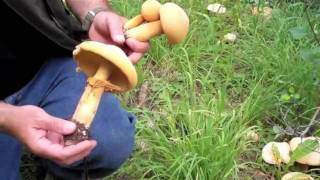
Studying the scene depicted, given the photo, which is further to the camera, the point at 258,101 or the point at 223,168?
the point at 258,101

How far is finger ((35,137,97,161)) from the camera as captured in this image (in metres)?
1.32

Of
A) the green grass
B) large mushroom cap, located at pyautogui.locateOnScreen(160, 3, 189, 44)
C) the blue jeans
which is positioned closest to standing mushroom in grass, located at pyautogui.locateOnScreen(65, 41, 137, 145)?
large mushroom cap, located at pyautogui.locateOnScreen(160, 3, 189, 44)

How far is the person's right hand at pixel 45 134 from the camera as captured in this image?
1321 millimetres

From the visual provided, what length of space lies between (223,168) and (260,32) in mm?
1034

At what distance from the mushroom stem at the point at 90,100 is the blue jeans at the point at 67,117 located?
389mm

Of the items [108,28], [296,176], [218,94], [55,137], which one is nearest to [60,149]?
[55,137]

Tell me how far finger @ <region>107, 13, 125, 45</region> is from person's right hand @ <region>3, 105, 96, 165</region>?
0.96ft

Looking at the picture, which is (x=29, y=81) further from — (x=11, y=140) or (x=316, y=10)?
(x=316, y=10)

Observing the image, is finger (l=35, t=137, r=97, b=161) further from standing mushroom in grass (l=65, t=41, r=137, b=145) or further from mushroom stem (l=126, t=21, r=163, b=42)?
mushroom stem (l=126, t=21, r=163, b=42)

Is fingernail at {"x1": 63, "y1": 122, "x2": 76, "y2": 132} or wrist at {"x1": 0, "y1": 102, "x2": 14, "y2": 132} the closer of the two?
fingernail at {"x1": 63, "y1": 122, "x2": 76, "y2": 132}

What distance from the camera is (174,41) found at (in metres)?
1.50

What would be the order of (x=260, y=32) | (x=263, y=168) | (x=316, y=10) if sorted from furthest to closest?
(x=316, y=10) < (x=260, y=32) < (x=263, y=168)

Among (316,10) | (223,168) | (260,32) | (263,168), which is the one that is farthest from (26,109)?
(316,10)

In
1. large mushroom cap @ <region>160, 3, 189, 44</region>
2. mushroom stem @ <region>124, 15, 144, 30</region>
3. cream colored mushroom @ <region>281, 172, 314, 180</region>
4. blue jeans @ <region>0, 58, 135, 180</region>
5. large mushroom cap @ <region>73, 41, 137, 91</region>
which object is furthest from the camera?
cream colored mushroom @ <region>281, 172, 314, 180</region>
